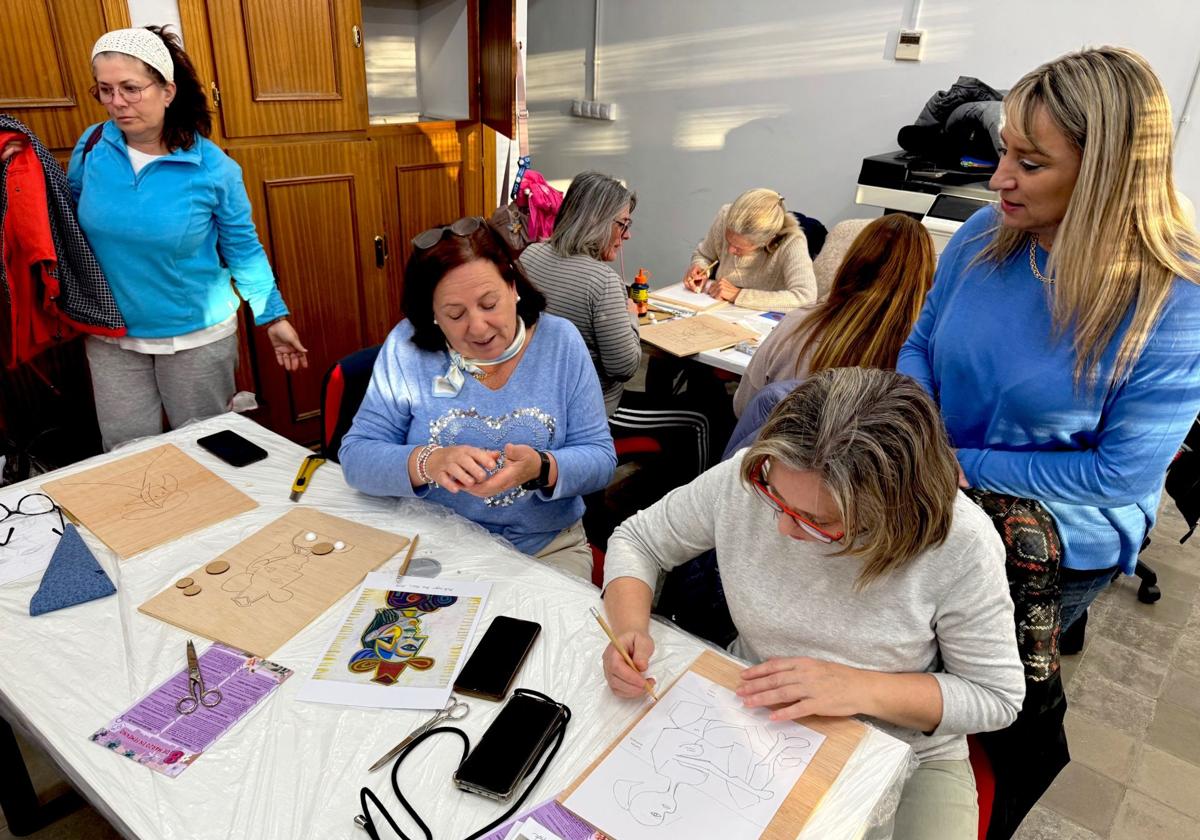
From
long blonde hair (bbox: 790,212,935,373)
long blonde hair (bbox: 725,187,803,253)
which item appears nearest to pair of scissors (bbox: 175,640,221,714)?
long blonde hair (bbox: 790,212,935,373)

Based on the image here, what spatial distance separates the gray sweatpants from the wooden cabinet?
86cm

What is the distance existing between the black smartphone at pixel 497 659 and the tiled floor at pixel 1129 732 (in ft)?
4.06

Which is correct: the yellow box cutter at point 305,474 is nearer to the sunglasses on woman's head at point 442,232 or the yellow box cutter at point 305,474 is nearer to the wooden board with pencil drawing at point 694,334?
the sunglasses on woman's head at point 442,232

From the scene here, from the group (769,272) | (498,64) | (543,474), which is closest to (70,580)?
(543,474)

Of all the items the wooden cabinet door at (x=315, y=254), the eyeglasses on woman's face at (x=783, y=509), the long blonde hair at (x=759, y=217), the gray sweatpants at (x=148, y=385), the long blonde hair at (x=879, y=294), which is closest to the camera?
the eyeglasses on woman's face at (x=783, y=509)

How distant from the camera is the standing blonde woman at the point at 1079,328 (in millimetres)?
1193

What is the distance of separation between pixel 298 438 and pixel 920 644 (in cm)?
296

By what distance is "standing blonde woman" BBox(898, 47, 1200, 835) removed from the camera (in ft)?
3.92

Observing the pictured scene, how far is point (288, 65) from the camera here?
288 centimetres

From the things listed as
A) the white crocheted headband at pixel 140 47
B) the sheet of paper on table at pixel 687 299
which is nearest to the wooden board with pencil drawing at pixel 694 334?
the sheet of paper on table at pixel 687 299

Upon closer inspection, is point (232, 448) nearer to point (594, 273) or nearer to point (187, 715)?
point (187, 715)

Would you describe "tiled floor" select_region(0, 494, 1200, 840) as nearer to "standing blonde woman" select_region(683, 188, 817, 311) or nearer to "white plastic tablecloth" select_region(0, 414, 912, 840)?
"white plastic tablecloth" select_region(0, 414, 912, 840)

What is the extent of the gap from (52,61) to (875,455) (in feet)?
9.10

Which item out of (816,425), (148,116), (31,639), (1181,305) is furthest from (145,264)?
(1181,305)
